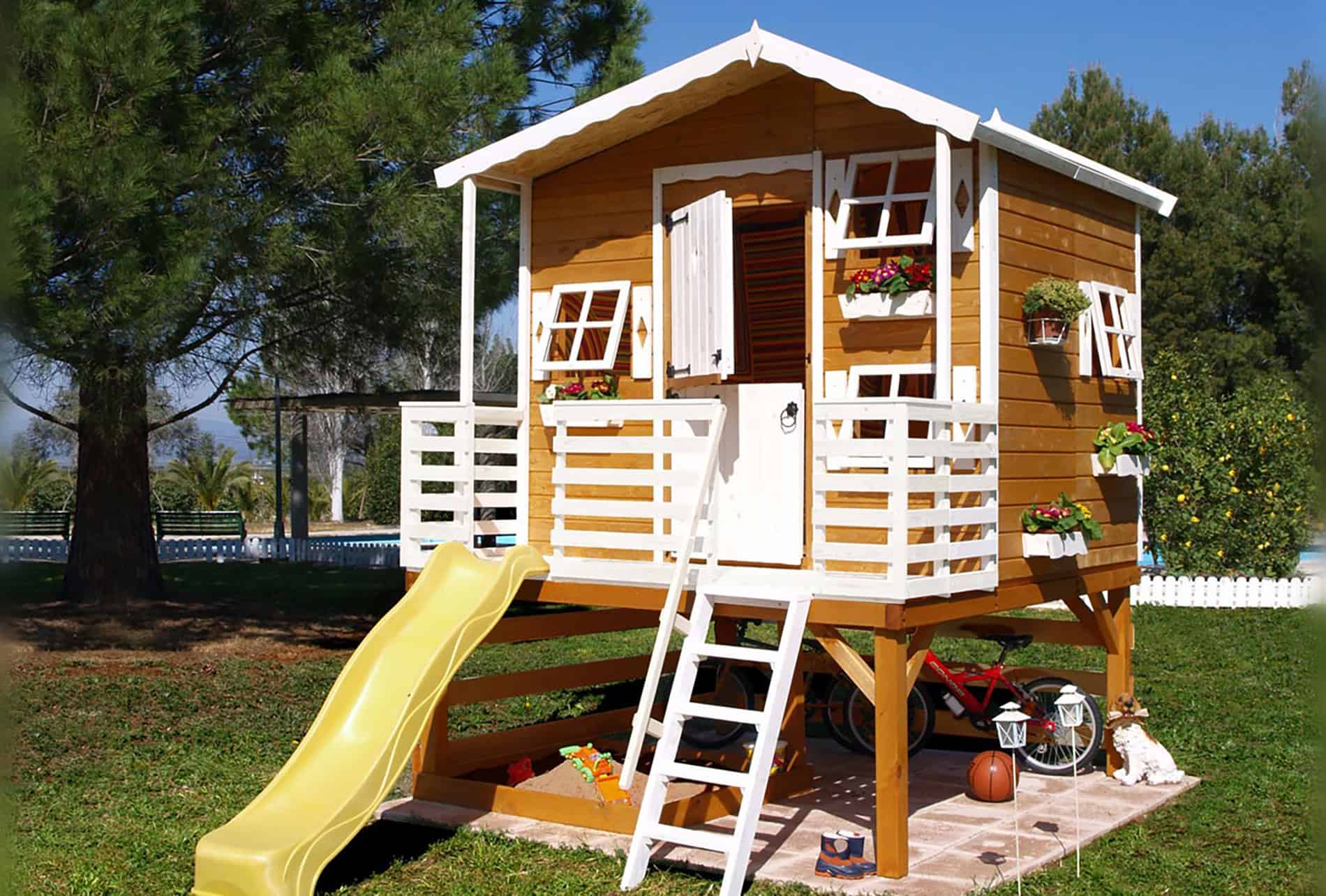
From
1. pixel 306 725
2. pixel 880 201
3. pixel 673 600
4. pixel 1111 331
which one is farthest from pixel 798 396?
pixel 306 725

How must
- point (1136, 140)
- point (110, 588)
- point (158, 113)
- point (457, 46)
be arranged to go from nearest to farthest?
point (158, 113), point (457, 46), point (110, 588), point (1136, 140)

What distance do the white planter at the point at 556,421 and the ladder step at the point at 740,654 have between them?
5.98ft

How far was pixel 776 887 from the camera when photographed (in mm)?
7191

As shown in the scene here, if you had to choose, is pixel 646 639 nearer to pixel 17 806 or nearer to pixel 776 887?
pixel 17 806

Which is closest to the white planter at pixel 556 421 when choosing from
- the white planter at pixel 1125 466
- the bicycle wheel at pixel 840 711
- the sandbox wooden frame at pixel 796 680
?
the sandbox wooden frame at pixel 796 680

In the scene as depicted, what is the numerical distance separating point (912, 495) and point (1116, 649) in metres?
2.82

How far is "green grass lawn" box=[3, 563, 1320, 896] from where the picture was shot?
7449mm

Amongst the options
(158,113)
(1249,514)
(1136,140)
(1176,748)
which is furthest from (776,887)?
(1136,140)

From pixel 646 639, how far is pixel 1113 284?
9483mm

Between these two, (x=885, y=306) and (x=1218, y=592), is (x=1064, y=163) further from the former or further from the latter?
(x=1218, y=592)

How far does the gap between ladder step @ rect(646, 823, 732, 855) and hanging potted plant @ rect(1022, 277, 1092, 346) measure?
362 centimetres

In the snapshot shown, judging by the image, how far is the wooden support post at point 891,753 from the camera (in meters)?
7.40

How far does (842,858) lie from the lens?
7.35m

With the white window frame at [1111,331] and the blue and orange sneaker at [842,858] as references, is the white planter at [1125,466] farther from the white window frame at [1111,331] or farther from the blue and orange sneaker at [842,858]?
the blue and orange sneaker at [842,858]
